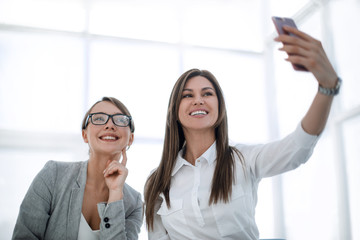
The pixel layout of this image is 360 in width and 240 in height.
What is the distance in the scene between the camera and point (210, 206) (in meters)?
1.75

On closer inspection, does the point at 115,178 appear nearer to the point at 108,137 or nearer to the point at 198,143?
the point at 108,137

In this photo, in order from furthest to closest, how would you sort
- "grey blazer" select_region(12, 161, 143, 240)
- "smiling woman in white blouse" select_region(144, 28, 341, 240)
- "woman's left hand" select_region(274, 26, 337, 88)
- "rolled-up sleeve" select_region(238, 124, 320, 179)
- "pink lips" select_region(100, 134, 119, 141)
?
"pink lips" select_region(100, 134, 119, 141) → "grey blazer" select_region(12, 161, 143, 240) → "smiling woman in white blouse" select_region(144, 28, 341, 240) → "rolled-up sleeve" select_region(238, 124, 320, 179) → "woman's left hand" select_region(274, 26, 337, 88)

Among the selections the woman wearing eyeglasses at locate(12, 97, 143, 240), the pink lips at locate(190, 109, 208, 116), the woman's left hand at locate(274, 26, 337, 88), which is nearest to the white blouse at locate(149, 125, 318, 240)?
the pink lips at locate(190, 109, 208, 116)

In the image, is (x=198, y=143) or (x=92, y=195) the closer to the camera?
(x=198, y=143)

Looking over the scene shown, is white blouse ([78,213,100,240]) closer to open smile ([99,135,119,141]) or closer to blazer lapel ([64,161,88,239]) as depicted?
blazer lapel ([64,161,88,239])

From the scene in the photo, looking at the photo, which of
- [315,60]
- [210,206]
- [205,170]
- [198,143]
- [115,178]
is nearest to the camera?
[315,60]

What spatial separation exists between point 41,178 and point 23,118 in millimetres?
2616

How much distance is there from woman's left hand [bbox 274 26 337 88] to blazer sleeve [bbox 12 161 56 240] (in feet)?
5.06

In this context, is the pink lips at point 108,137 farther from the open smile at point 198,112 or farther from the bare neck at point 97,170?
the open smile at point 198,112

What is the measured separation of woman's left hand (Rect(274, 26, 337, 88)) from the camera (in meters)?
1.21

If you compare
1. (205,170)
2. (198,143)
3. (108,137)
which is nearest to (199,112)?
(198,143)

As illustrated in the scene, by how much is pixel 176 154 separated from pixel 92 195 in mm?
611

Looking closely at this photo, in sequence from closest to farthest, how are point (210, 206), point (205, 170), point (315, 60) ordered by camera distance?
point (315, 60) < point (210, 206) < point (205, 170)

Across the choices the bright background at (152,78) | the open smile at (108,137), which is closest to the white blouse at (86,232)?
the open smile at (108,137)
